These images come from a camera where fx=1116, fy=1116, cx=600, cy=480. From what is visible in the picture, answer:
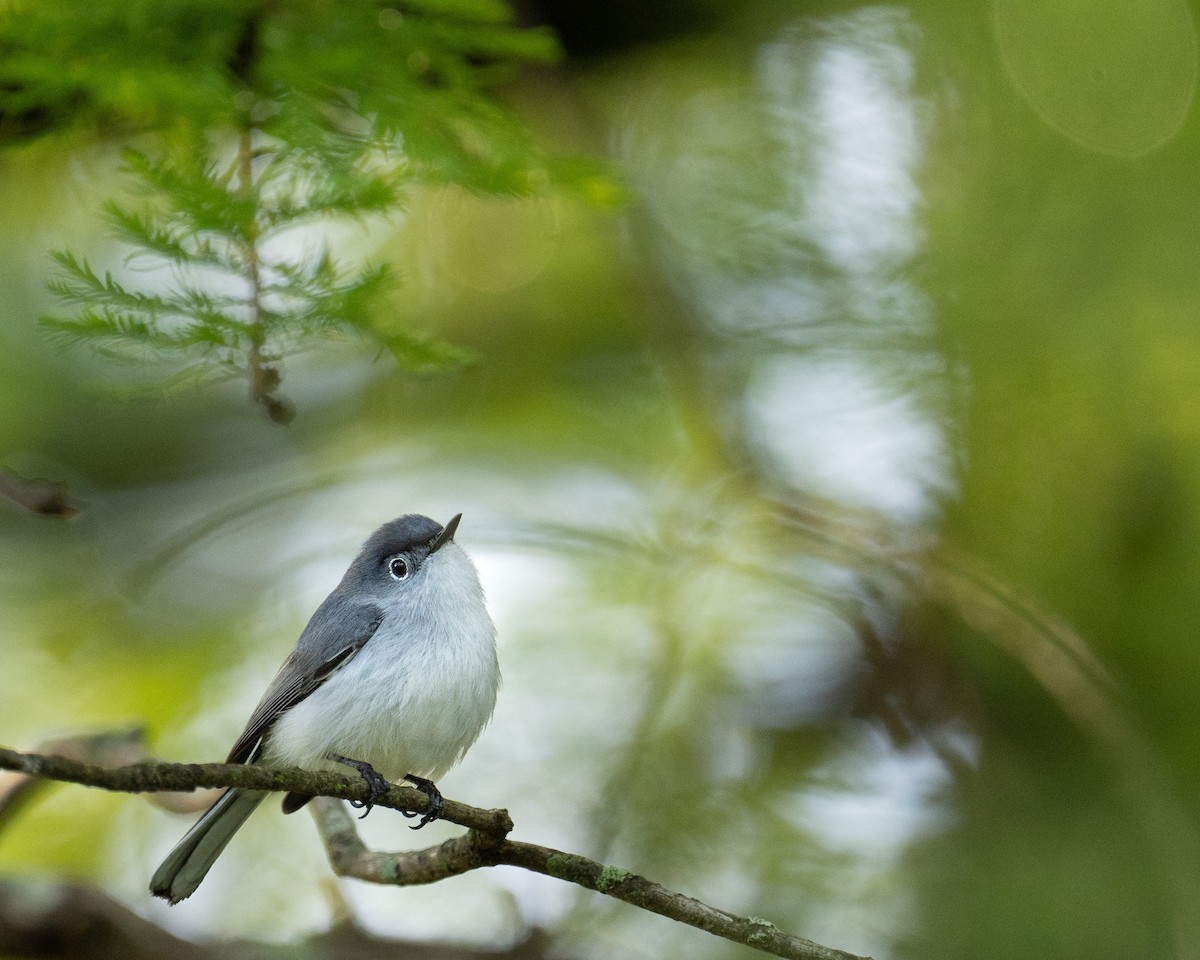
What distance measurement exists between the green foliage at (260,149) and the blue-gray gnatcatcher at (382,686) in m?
0.67

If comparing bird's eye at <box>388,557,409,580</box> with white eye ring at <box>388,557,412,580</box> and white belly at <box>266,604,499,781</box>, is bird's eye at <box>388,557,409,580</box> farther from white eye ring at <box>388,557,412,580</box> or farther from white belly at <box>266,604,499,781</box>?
white belly at <box>266,604,499,781</box>

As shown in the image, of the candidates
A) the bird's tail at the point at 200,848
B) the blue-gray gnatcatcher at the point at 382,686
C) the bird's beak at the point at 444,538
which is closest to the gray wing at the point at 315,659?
the blue-gray gnatcatcher at the point at 382,686

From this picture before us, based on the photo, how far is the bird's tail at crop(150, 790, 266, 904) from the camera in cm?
265

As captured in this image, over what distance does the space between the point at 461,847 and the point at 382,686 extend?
761 mm

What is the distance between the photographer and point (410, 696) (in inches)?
105

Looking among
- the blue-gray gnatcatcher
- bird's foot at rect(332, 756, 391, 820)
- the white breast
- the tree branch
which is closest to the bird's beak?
the blue-gray gnatcatcher

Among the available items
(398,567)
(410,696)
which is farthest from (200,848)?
(398,567)

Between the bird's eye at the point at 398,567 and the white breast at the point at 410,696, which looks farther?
the bird's eye at the point at 398,567

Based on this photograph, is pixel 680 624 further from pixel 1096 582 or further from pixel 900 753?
pixel 1096 582

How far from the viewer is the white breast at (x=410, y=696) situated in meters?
2.68

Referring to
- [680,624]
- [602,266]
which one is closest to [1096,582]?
[680,624]

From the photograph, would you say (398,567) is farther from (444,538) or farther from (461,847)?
(461,847)

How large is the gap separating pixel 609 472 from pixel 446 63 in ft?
7.06

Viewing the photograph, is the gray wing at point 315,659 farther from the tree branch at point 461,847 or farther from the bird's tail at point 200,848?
the tree branch at point 461,847
